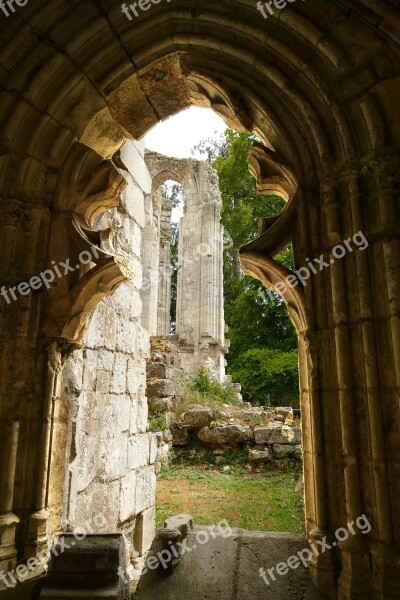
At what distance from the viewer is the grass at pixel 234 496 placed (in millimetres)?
5180

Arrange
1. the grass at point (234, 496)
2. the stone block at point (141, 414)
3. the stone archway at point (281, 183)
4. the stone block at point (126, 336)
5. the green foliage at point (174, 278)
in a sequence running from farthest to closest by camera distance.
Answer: the green foliage at point (174, 278)
the grass at point (234, 496)
the stone block at point (141, 414)
the stone block at point (126, 336)
the stone archway at point (281, 183)

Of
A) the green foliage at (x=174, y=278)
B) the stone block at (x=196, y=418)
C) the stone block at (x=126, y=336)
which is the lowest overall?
the stone block at (x=196, y=418)

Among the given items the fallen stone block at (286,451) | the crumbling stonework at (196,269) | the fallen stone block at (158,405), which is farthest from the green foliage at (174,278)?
the fallen stone block at (286,451)

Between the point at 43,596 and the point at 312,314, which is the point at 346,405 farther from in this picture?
the point at 43,596

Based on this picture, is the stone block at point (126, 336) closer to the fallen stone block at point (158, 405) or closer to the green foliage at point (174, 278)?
the fallen stone block at point (158, 405)

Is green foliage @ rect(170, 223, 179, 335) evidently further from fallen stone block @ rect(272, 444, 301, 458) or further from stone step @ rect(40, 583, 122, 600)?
stone step @ rect(40, 583, 122, 600)

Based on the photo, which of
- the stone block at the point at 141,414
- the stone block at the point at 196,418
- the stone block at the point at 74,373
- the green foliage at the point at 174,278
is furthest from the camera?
the green foliage at the point at 174,278

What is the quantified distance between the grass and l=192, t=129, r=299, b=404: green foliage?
592 cm

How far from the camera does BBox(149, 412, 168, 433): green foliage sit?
7.86m

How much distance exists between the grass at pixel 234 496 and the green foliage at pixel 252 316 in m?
5.92

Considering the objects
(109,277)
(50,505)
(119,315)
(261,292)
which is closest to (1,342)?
(109,277)

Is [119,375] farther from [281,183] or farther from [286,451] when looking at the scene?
[286,451]

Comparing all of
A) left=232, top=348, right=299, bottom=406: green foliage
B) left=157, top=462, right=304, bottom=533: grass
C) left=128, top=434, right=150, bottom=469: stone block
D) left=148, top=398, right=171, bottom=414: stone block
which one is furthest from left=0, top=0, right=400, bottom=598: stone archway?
left=232, top=348, right=299, bottom=406: green foliage

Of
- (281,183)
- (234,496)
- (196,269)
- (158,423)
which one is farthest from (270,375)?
(281,183)
